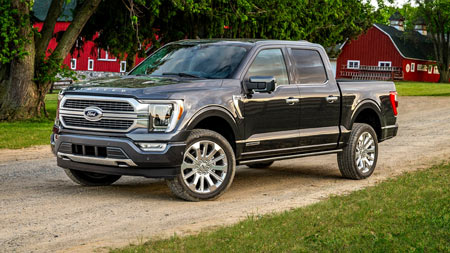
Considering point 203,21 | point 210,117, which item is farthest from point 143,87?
point 203,21

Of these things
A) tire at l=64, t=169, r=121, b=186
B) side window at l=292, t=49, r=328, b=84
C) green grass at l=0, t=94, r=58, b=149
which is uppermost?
side window at l=292, t=49, r=328, b=84

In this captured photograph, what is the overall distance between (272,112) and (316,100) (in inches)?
38.5

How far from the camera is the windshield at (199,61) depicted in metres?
9.26

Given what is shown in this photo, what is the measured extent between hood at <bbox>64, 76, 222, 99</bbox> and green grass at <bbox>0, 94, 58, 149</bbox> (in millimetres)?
7034

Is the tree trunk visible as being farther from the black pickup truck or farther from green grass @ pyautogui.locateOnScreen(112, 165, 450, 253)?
green grass @ pyautogui.locateOnScreen(112, 165, 450, 253)

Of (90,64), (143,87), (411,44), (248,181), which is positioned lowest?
(248,181)

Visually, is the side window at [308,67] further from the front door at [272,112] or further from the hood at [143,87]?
the hood at [143,87]

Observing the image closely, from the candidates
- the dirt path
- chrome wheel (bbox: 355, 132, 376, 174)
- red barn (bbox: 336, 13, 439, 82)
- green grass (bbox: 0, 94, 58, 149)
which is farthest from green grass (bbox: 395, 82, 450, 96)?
chrome wheel (bbox: 355, 132, 376, 174)

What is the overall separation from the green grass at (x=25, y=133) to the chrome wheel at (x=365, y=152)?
25.5ft

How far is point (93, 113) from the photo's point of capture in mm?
8383

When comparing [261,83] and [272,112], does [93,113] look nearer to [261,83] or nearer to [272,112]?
[261,83]

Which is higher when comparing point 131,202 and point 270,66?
point 270,66

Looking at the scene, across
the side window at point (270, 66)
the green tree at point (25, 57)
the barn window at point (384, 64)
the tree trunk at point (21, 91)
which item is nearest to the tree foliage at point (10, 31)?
the green tree at point (25, 57)

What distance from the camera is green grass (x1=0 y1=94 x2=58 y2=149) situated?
1589 centimetres
